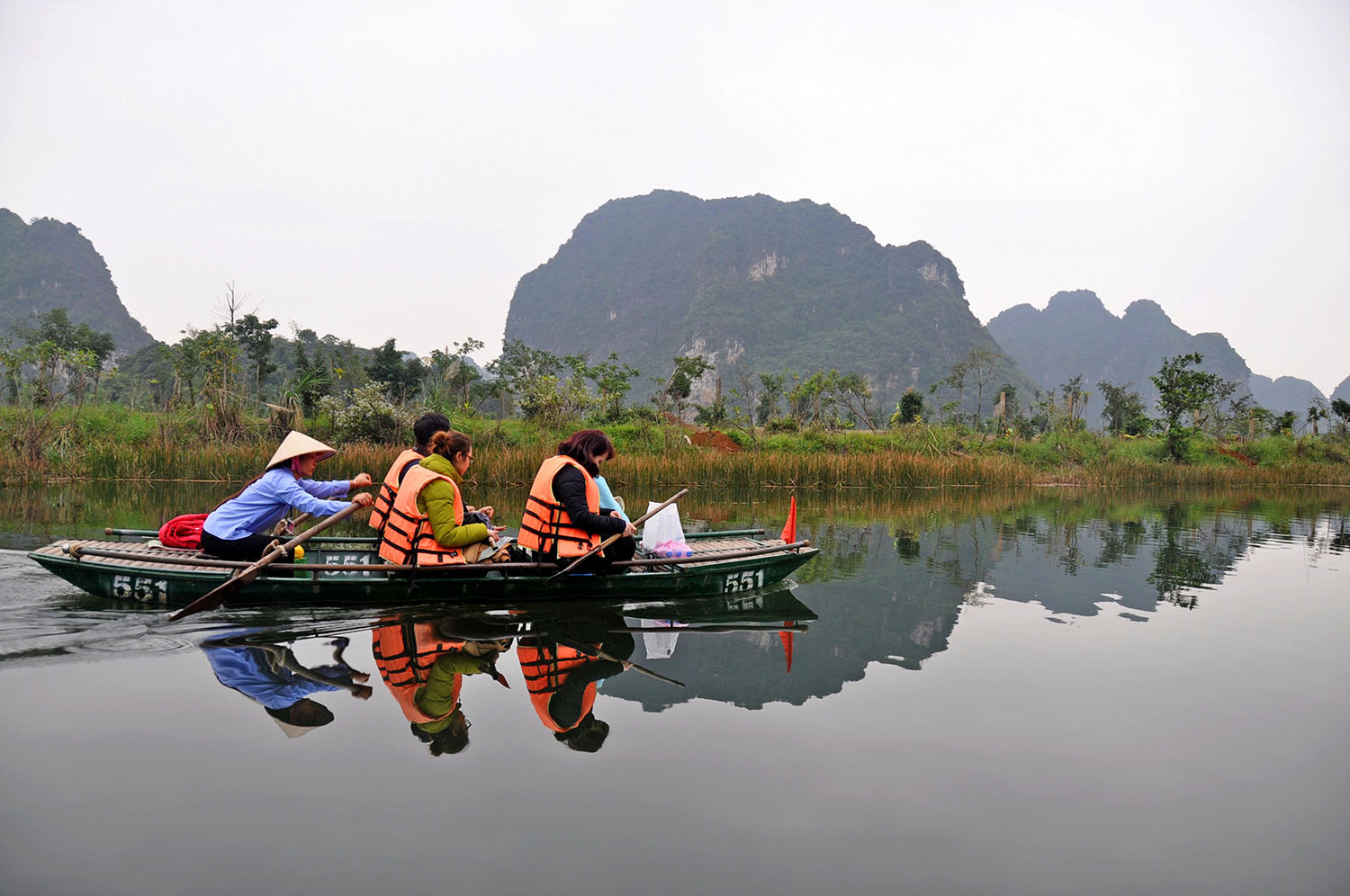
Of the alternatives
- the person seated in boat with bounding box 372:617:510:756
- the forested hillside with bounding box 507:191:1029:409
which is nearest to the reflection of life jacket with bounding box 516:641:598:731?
the person seated in boat with bounding box 372:617:510:756

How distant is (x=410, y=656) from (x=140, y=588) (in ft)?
7.66

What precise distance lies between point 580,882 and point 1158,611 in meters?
6.22

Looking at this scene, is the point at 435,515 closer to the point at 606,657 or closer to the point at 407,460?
the point at 407,460

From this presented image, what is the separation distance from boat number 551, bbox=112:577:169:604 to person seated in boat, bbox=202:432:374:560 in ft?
1.34

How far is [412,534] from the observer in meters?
5.88

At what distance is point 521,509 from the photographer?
42.9 ft

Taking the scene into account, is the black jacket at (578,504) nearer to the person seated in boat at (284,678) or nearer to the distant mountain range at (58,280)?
the person seated in boat at (284,678)

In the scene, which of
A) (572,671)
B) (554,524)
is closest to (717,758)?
(572,671)

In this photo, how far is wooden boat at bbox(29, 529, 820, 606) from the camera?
18.1ft

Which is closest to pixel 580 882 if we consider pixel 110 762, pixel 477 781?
pixel 477 781

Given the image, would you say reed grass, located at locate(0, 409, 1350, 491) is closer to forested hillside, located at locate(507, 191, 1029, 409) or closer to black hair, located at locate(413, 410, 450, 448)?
black hair, located at locate(413, 410, 450, 448)

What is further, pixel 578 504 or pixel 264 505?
pixel 578 504

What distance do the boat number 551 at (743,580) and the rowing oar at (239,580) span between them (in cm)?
314

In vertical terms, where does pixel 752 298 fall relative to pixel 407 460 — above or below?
above
